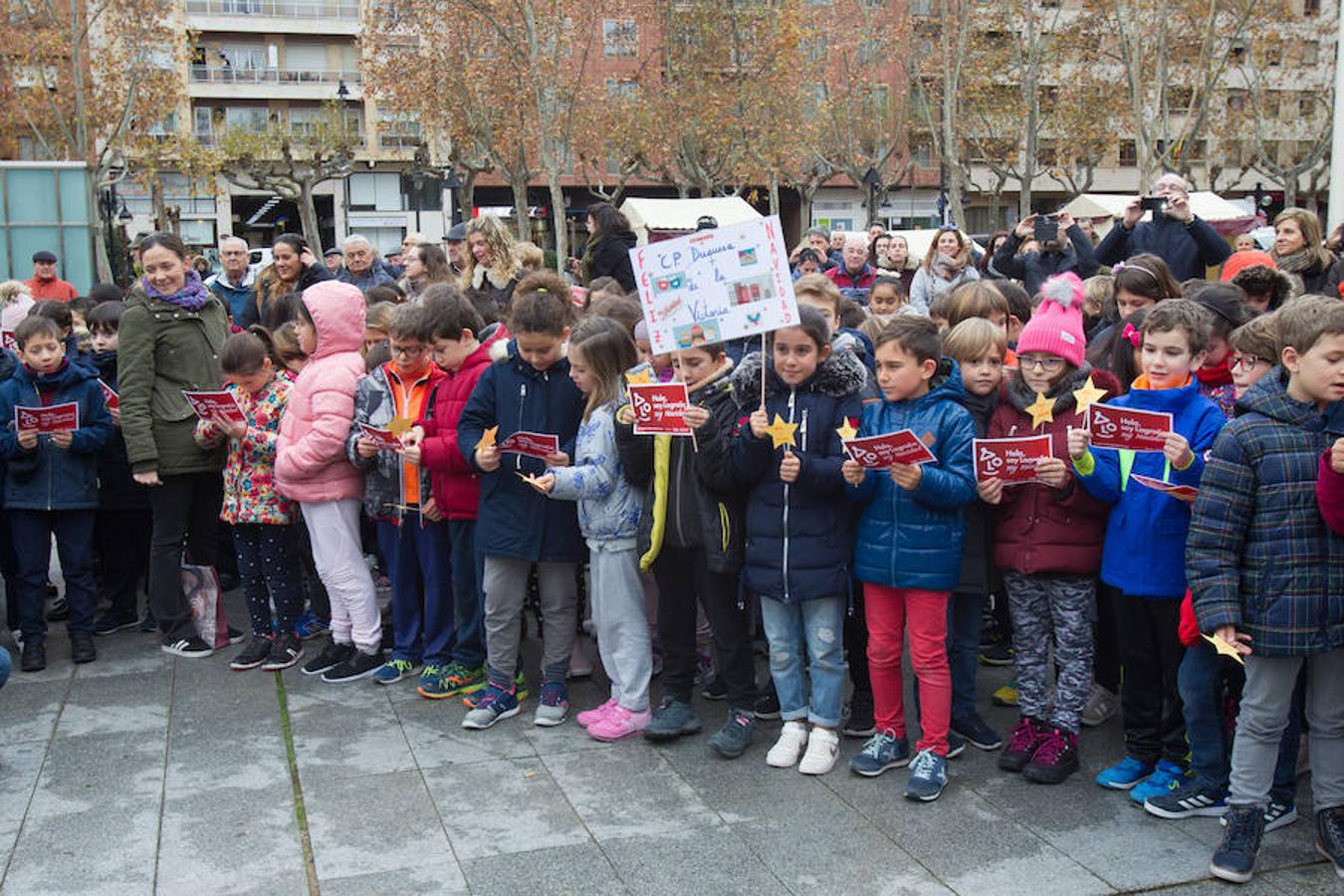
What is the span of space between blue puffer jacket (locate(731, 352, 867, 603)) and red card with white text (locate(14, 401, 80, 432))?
3.58m

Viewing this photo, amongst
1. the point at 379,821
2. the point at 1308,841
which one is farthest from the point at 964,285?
the point at 379,821

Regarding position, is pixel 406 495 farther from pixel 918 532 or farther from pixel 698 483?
pixel 918 532

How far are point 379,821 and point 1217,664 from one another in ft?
10.0

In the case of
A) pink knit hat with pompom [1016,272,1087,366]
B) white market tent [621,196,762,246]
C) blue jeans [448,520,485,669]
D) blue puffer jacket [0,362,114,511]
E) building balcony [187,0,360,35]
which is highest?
building balcony [187,0,360,35]

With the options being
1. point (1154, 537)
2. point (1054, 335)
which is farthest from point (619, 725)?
point (1054, 335)

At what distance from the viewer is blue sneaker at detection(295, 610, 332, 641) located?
276 inches

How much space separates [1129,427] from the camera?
429cm

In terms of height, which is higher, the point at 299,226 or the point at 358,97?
the point at 358,97

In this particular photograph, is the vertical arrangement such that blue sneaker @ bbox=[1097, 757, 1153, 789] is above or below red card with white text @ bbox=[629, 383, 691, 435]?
below

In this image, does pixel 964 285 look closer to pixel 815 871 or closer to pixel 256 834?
pixel 815 871

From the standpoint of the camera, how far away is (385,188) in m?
57.8

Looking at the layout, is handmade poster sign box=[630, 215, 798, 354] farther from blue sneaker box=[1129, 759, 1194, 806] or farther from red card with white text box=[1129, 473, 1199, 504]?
blue sneaker box=[1129, 759, 1194, 806]

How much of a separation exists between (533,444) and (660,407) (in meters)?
0.67

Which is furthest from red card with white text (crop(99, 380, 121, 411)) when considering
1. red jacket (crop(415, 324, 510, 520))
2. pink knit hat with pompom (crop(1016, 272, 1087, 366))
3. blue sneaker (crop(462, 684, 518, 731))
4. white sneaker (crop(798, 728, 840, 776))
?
pink knit hat with pompom (crop(1016, 272, 1087, 366))
